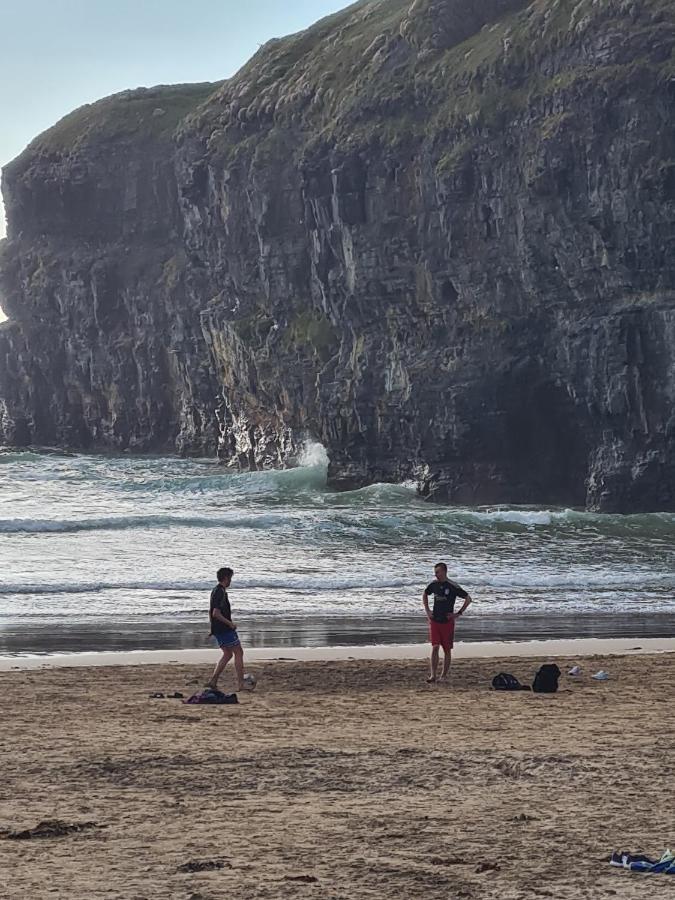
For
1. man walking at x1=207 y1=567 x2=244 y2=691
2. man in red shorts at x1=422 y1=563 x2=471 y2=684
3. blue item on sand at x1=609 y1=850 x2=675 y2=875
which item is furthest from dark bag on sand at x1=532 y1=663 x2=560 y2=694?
blue item on sand at x1=609 y1=850 x2=675 y2=875

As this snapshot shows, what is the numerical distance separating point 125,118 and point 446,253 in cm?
4440

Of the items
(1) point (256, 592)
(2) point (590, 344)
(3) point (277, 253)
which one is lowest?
(1) point (256, 592)

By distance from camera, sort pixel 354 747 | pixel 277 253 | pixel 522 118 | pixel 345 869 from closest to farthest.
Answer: pixel 345 869
pixel 354 747
pixel 522 118
pixel 277 253

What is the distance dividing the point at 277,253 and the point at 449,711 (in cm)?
4374

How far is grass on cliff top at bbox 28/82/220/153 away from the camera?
81562 mm

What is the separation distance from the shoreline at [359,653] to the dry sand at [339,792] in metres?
2.68

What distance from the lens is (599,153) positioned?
134ft

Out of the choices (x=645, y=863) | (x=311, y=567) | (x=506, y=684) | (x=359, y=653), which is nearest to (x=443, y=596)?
(x=506, y=684)

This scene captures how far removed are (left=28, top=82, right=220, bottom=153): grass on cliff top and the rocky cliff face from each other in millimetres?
12503

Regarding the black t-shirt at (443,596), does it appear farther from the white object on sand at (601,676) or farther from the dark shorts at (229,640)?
the dark shorts at (229,640)

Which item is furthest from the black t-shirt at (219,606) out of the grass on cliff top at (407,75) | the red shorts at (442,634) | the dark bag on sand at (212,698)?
the grass on cliff top at (407,75)

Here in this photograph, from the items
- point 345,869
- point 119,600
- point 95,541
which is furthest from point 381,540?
point 345,869

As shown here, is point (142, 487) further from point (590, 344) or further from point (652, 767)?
point (652, 767)

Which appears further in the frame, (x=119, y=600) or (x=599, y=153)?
(x=599, y=153)
